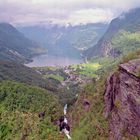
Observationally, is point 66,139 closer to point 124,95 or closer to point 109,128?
point 109,128

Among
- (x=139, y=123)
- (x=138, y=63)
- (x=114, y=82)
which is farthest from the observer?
(x=114, y=82)

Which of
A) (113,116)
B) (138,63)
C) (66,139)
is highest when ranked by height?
(138,63)

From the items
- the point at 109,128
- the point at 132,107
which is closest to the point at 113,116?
the point at 109,128

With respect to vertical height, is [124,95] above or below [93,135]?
above

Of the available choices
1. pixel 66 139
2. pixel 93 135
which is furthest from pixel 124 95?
pixel 66 139

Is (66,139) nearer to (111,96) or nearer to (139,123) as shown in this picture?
(111,96)

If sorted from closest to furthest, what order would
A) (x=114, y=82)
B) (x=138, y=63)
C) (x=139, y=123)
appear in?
(x=139, y=123) < (x=138, y=63) < (x=114, y=82)

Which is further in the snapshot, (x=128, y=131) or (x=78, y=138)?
(x=78, y=138)
